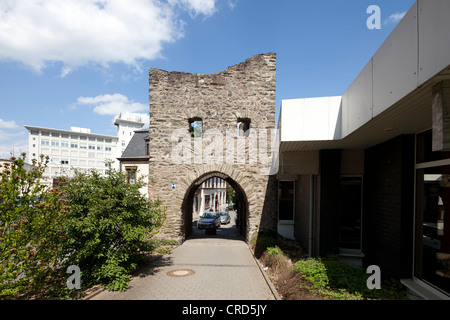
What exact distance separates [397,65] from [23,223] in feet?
21.8

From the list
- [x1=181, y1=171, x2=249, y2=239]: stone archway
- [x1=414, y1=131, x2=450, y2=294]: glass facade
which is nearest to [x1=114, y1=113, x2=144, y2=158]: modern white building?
[x1=181, y1=171, x2=249, y2=239]: stone archway

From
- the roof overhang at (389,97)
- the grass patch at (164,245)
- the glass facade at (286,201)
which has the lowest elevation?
the grass patch at (164,245)

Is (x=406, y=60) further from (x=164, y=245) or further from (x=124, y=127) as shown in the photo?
(x=124, y=127)

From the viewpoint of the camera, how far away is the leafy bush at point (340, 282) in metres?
4.89

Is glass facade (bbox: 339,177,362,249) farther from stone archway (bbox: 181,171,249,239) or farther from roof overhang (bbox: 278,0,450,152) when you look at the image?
stone archway (bbox: 181,171,249,239)

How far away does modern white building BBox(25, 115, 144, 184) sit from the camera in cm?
7831

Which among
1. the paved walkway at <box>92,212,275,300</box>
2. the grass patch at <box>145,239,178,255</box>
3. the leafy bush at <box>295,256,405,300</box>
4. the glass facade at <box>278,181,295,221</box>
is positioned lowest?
the grass patch at <box>145,239,178,255</box>

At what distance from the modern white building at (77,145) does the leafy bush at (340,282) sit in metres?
77.9

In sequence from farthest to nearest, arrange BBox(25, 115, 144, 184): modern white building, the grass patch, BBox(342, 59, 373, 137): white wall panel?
BBox(25, 115, 144, 184): modern white building < the grass patch < BBox(342, 59, 373, 137): white wall panel

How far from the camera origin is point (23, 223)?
185 inches

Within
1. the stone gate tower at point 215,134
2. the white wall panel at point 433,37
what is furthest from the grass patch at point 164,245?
the white wall panel at point 433,37

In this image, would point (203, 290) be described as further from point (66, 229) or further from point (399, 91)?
point (399, 91)

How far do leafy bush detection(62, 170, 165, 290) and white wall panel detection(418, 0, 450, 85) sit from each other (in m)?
7.21

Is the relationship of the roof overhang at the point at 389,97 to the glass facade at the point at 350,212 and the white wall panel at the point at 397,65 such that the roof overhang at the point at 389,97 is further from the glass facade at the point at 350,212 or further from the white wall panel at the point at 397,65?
the glass facade at the point at 350,212
